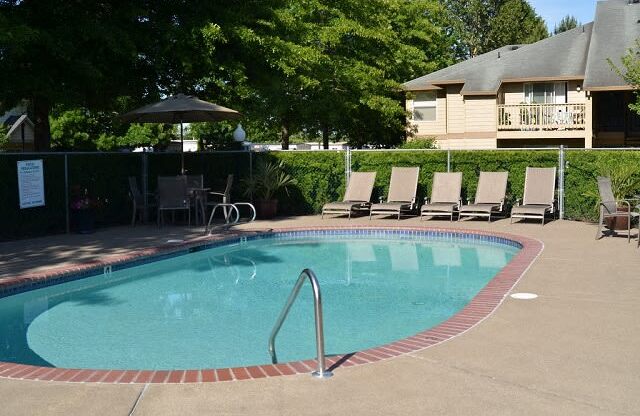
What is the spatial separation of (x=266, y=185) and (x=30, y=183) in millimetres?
5682

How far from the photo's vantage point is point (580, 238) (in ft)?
42.5

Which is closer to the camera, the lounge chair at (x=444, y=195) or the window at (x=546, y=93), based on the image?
the lounge chair at (x=444, y=195)

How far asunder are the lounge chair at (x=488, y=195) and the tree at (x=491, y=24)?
38.6 meters

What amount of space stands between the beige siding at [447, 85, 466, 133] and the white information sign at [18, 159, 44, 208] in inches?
732

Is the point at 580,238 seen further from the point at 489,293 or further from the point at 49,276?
the point at 49,276

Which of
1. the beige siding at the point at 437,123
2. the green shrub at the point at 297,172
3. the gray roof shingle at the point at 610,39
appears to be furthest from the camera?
the beige siding at the point at 437,123

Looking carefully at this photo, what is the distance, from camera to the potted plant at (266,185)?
18.0 m

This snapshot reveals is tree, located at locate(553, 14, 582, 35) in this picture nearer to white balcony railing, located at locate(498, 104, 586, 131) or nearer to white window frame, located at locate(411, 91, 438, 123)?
white window frame, located at locate(411, 91, 438, 123)

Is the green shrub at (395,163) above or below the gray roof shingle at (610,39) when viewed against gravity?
below

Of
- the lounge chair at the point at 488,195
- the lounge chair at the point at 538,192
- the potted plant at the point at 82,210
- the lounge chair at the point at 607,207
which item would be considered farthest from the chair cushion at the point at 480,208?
the potted plant at the point at 82,210

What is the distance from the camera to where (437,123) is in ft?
99.6

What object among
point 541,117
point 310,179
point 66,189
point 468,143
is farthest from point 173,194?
point 541,117

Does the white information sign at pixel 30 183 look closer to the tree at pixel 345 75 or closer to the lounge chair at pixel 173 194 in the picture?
the lounge chair at pixel 173 194

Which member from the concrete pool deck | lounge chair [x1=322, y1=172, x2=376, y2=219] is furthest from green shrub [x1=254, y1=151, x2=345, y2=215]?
the concrete pool deck
